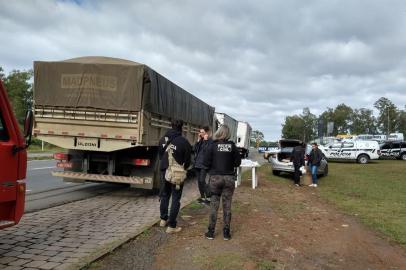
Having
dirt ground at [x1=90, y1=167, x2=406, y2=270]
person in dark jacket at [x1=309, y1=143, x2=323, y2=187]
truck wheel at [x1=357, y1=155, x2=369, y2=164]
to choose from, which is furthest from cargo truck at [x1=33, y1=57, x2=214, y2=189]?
truck wheel at [x1=357, y1=155, x2=369, y2=164]

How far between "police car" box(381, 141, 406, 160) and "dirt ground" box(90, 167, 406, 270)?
1367 inches

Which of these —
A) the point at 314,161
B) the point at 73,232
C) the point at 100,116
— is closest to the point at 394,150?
the point at 314,161

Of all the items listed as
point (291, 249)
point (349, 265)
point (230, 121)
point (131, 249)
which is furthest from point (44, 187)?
point (230, 121)

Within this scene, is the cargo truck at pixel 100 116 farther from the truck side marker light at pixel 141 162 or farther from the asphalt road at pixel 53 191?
the asphalt road at pixel 53 191

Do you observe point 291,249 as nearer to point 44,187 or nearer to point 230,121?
point 44,187

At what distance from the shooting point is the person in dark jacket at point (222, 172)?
6.83 m

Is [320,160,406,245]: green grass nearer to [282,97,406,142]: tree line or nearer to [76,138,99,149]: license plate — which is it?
[76,138,99,149]: license plate

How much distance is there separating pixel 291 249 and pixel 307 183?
11097mm

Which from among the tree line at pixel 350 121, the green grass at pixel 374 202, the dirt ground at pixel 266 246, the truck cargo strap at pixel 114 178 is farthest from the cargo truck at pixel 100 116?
the tree line at pixel 350 121

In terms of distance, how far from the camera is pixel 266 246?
645 centimetres

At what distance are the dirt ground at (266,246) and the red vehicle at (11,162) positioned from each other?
1.19 meters

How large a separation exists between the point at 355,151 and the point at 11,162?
109 feet

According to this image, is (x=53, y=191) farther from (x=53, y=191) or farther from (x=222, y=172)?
(x=222, y=172)

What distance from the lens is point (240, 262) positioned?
553 centimetres
